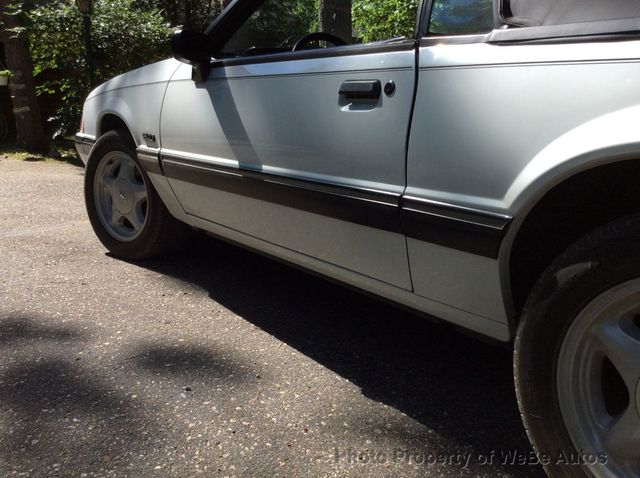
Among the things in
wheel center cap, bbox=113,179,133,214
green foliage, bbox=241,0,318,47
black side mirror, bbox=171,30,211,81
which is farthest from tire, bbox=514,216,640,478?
wheel center cap, bbox=113,179,133,214


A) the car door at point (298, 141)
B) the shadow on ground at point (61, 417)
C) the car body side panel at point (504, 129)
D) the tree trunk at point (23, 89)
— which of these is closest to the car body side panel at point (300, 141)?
the car door at point (298, 141)

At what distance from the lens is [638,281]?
1.48 metres

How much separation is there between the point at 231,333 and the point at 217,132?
3.08ft

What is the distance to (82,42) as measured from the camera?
8492 millimetres

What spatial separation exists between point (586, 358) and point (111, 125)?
3.14 metres

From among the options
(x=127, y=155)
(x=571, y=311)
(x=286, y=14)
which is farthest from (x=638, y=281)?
(x=127, y=155)

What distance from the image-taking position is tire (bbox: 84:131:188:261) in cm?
367

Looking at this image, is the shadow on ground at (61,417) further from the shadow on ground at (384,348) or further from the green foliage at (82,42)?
the green foliage at (82,42)

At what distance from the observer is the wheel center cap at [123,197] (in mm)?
3799

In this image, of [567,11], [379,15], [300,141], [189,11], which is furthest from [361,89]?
[189,11]

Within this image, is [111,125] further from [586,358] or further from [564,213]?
[586,358]

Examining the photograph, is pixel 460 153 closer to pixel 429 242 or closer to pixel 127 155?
pixel 429 242

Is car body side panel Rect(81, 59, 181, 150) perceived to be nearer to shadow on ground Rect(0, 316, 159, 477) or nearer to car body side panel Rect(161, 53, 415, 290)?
car body side panel Rect(161, 53, 415, 290)

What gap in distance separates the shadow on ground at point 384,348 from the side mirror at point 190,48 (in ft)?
4.05
